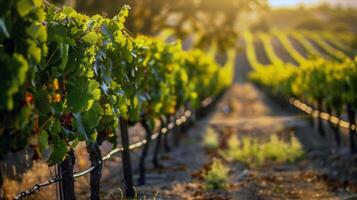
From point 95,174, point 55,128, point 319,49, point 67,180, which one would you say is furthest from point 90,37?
point 319,49

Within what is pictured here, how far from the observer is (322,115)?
71.8ft

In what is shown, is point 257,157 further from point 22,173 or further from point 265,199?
point 22,173

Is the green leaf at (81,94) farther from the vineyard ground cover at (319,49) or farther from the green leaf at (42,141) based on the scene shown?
the vineyard ground cover at (319,49)

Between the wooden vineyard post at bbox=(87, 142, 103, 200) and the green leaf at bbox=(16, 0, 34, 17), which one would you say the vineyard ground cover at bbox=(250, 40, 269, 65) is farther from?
the green leaf at bbox=(16, 0, 34, 17)

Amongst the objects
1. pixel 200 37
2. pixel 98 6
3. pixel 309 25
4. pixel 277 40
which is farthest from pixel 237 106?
pixel 309 25

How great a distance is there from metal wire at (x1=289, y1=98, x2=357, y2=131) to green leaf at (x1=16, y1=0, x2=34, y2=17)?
10020 millimetres

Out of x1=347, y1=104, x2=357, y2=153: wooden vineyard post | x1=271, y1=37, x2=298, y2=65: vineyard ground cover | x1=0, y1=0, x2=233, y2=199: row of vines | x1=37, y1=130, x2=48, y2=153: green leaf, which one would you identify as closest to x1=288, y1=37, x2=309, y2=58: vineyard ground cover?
x1=271, y1=37, x2=298, y2=65: vineyard ground cover

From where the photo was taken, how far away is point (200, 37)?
32.5 metres

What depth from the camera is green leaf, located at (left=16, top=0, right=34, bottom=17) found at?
525cm

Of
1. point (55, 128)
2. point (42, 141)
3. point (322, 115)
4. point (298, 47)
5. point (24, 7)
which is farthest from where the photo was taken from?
point (298, 47)

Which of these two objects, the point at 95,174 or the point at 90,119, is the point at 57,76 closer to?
the point at 90,119

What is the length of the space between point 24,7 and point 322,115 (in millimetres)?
17652

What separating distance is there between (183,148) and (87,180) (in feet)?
24.3

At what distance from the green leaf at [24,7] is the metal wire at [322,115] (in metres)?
10.0
